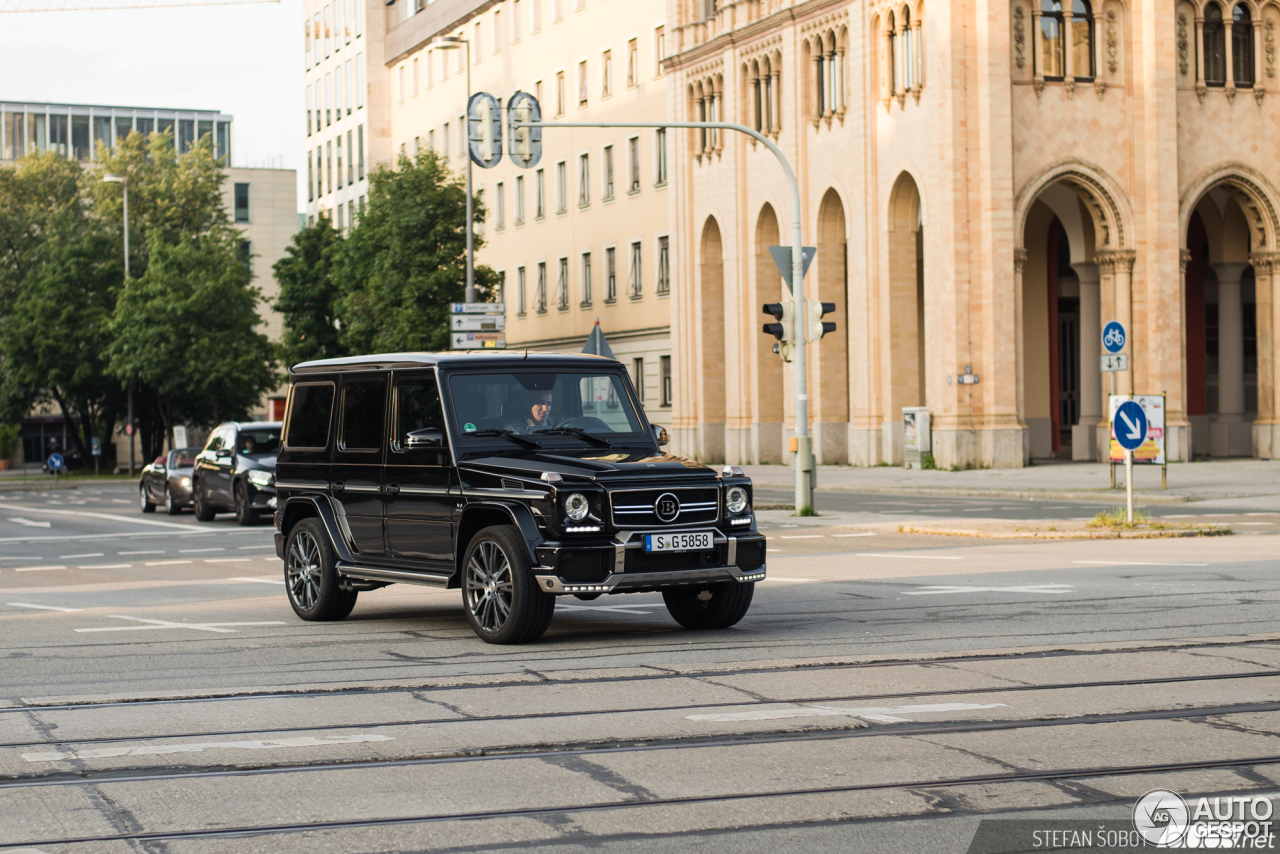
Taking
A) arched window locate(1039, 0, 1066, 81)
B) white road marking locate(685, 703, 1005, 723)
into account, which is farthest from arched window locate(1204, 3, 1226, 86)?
white road marking locate(685, 703, 1005, 723)

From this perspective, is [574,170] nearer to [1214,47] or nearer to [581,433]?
[1214,47]

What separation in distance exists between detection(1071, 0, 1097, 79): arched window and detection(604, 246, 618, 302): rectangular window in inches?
944

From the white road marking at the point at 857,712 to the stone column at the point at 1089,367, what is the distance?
125ft

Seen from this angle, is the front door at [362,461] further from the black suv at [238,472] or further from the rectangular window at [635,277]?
the rectangular window at [635,277]

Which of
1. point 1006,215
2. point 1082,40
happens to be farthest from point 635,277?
point 1082,40

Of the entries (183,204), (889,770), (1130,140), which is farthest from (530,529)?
(183,204)

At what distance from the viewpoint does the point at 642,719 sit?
25.8ft

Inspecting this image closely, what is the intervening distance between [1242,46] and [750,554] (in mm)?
36909

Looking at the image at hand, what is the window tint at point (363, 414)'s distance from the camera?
12086 mm

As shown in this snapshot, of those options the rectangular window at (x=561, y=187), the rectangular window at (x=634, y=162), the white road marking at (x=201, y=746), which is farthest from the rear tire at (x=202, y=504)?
the rectangular window at (x=561, y=187)

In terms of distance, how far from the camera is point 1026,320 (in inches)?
1912

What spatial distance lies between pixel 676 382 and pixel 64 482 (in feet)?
77.9

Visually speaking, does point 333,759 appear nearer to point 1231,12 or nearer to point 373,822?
point 373,822

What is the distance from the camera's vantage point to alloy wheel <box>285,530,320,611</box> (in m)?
12.7
